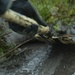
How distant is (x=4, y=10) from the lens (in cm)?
85

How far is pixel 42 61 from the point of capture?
2.81m

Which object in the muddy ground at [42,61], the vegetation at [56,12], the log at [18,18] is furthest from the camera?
the vegetation at [56,12]

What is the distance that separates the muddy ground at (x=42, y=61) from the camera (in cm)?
267

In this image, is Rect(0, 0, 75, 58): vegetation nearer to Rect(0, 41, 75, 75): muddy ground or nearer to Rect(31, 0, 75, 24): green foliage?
Rect(31, 0, 75, 24): green foliage

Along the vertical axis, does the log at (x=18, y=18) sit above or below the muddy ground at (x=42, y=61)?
above

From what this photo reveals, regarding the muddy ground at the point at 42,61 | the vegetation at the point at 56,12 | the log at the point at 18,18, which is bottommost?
the muddy ground at the point at 42,61

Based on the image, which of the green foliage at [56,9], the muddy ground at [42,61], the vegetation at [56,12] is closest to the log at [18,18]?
the muddy ground at [42,61]

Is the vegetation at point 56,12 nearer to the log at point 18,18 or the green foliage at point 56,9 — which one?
the green foliage at point 56,9

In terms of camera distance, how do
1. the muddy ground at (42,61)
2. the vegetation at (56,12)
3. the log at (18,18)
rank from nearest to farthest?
the log at (18,18), the muddy ground at (42,61), the vegetation at (56,12)

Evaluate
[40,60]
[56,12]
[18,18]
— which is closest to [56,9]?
[56,12]

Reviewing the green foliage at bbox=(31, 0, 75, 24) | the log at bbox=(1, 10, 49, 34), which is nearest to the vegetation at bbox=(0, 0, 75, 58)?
the green foliage at bbox=(31, 0, 75, 24)

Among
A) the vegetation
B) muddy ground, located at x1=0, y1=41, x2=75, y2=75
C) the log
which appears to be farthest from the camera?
the vegetation

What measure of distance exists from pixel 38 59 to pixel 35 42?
0.94 ft

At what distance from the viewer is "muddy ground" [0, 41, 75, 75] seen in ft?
8.75
